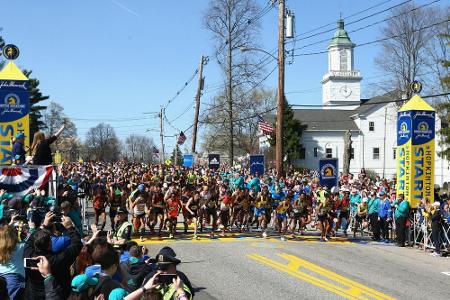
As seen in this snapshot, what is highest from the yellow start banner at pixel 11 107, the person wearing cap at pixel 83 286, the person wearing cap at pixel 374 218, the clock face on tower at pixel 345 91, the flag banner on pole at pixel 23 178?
the clock face on tower at pixel 345 91

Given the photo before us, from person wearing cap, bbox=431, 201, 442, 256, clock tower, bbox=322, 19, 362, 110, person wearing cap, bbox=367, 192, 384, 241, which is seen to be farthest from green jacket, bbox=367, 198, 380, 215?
clock tower, bbox=322, 19, 362, 110

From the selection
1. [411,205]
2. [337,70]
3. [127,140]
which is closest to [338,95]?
[337,70]

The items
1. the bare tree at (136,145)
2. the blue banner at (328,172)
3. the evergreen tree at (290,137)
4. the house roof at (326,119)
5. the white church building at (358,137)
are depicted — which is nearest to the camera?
the blue banner at (328,172)

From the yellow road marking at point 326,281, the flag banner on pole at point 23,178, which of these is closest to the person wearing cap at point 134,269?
the yellow road marking at point 326,281

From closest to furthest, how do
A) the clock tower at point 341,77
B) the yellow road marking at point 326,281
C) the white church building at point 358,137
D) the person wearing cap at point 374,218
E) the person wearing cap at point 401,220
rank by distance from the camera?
the yellow road marking at point 326,281
the person wearing cap at point 401,220
the person wearing cap at point 374,218
the white church building at point 358,137
the clock tower at point 341,77

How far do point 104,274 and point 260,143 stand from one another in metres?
73.9

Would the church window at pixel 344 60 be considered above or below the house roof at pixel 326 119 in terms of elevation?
above

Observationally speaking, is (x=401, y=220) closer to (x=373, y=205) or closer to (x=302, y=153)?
(x=373, y=205)

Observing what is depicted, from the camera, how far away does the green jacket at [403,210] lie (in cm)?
1766

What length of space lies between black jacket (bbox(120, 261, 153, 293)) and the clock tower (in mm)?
85439

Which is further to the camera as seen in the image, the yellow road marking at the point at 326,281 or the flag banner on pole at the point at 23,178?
the flag banner on pole at the point at 23,178

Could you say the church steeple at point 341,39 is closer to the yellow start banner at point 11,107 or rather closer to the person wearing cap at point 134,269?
the yellow start banner at point 11,107

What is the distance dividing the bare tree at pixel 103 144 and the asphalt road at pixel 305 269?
88319 mm

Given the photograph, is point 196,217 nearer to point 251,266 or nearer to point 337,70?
point 251,266
